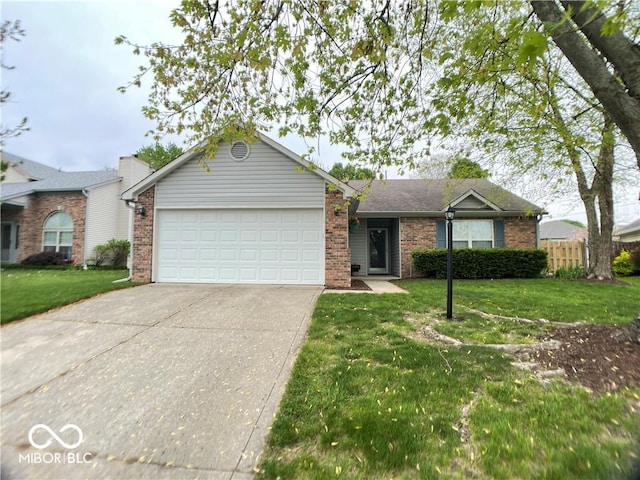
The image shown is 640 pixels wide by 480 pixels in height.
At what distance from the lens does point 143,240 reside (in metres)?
8.95

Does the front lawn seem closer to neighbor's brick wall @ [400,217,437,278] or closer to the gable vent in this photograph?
the gable vent

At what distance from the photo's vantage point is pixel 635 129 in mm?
3150

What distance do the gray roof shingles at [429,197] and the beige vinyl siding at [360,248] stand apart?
126 cm

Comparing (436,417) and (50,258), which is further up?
(50,258)

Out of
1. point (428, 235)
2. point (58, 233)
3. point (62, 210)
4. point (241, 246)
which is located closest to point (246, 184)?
point (241, 246)

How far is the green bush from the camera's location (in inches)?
435

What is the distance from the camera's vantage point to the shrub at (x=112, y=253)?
14.5 m

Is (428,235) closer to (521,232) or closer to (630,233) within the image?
(521,232)

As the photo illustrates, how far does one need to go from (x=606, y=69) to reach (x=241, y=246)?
790 cm

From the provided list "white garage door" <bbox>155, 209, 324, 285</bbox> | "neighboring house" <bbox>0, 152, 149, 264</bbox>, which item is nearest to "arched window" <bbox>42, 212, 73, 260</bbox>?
"neighboring house" <bbox>0, 152, 149, 264</bbox>

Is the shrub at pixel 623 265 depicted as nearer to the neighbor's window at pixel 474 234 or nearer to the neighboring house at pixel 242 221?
the neighbor's window at pixel 474 234

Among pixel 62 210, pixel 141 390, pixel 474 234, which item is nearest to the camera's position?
pixel 141 390

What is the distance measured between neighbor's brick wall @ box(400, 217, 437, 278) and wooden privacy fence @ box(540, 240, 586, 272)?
452cm

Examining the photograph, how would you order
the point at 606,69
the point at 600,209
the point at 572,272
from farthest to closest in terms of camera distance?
the point at 572,272, the point at 600,209, the point at 606,69
